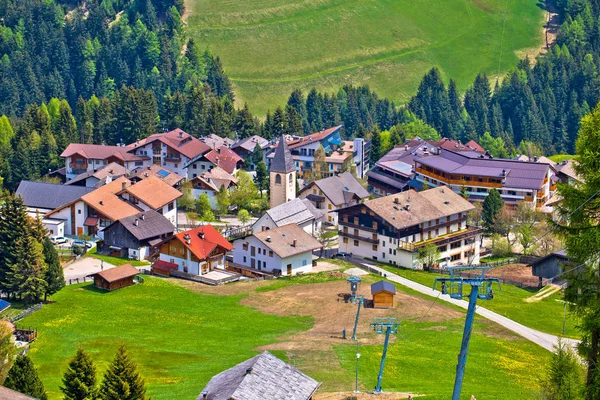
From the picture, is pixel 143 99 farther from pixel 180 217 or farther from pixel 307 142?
pixel 180 217

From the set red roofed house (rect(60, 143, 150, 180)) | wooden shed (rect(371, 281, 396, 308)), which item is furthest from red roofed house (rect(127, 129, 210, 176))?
wooden shed (rect(371, 281, 396, 308))

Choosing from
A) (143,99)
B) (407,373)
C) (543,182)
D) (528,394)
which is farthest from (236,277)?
(143,99)

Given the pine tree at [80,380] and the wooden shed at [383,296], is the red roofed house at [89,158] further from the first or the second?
the pine tree at [80,380]

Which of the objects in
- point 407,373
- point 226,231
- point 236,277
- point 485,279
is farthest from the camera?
point 226,231

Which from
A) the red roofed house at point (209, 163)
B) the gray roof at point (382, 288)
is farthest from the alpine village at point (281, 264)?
the gray roof at point (382, 288)

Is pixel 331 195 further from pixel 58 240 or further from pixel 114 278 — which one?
pixel 114 278

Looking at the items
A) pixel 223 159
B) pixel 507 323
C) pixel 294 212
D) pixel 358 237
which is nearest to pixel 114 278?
pixel 294 212

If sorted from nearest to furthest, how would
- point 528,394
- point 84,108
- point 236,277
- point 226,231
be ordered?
point 528,394 → point 236,277 → point 226,231 → point 84,108
